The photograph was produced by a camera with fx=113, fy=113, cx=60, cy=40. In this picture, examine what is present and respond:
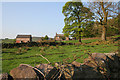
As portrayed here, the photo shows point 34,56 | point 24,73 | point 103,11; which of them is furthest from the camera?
point 103,11

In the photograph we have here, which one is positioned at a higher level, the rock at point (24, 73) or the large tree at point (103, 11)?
the large tree at point (103, 11)

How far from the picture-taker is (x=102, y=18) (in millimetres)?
20297

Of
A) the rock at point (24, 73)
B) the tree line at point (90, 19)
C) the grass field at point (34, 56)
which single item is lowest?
the grass field at point (34, 56)

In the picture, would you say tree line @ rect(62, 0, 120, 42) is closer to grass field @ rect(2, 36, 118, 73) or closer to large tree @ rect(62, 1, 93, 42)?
large tree @ rect(62, 1, 93, 42)

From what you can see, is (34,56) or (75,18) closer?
(34,56)

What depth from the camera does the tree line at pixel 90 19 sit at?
19.4 metres

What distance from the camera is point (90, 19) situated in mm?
20516

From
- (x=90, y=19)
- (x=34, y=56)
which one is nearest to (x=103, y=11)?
(x=90, y=19)

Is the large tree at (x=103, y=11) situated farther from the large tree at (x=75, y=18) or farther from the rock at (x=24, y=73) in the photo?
the rock at (x=24, y=73)

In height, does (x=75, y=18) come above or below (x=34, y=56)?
above

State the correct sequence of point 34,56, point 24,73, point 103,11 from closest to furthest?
point 24,73 → point 34,56 → point 103,11

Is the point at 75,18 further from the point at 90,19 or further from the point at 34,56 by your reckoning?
the point at 34,56

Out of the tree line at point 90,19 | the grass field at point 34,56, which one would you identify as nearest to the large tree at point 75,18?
the tree line at point 90,19

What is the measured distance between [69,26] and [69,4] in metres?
4.53
